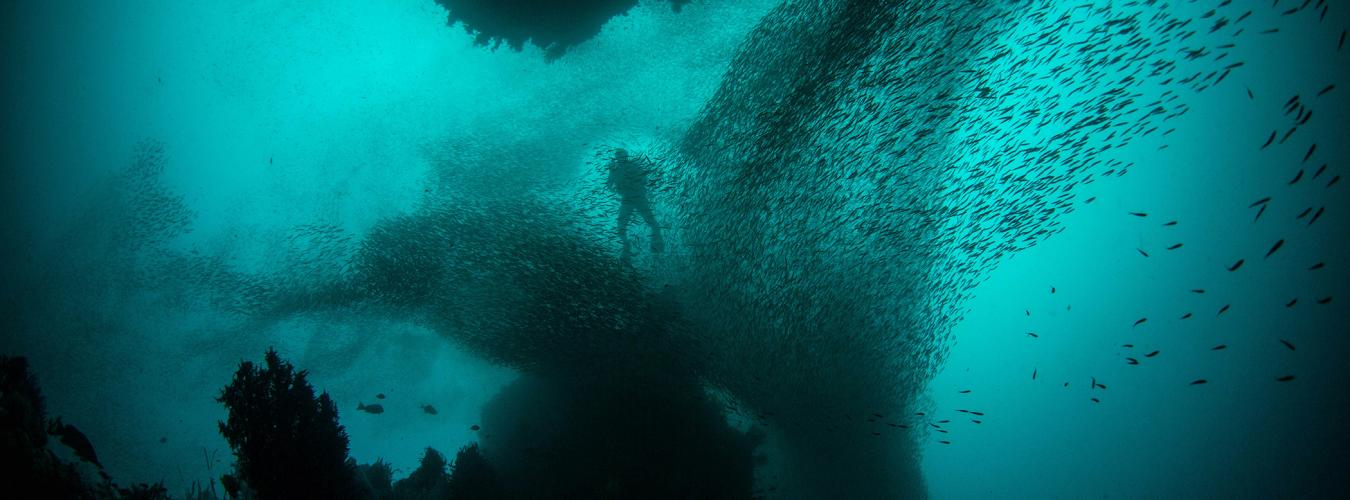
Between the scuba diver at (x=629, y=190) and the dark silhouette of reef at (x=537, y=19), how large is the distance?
2550mm

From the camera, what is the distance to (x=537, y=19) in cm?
877

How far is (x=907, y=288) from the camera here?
1278 centimetres

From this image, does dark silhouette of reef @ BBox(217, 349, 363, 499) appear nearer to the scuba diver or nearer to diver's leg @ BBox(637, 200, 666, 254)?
the scuba diver

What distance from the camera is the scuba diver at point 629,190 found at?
389 inches

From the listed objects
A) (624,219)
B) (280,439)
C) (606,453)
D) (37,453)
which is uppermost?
(624,219)

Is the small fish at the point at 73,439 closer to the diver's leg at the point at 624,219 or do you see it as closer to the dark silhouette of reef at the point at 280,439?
the dark silhouette of reef at the point at 280,439

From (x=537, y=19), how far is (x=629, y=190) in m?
3.97

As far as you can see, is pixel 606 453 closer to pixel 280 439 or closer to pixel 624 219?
pixel 624 219

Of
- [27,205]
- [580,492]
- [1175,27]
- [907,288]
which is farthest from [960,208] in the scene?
[27,205]

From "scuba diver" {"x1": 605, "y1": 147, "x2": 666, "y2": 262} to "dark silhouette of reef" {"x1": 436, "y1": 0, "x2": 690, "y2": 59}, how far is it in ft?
8.37

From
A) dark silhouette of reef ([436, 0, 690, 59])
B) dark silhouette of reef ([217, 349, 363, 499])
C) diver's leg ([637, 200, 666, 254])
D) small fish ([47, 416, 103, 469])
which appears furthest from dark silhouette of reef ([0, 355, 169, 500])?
diver's leg ([637, 200, 666, 254])

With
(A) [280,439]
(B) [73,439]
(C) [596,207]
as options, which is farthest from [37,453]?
(C) [596,207]

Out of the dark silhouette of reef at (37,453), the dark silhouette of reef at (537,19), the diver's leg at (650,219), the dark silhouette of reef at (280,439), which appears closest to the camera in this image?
the dark silhouette of reef at (37,453)

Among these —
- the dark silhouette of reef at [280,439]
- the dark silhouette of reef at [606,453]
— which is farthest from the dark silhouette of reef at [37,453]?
the dark silhouette of reef at [606,453]
